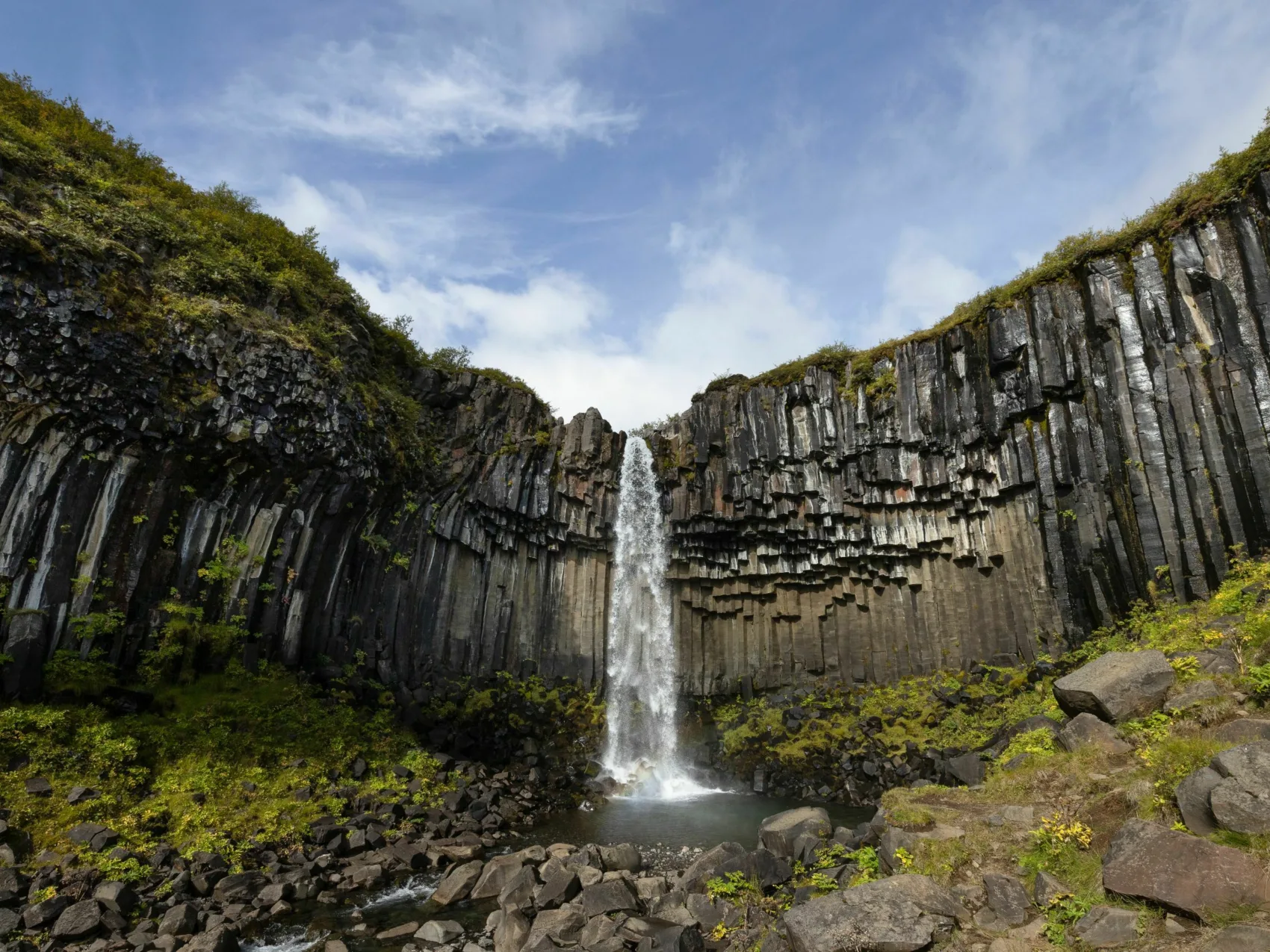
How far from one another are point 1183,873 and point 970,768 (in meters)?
8.65

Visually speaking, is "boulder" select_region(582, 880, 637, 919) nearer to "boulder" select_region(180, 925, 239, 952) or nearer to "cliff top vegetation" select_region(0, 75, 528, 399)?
"boulder" select_region(180, 925, 239, 952)

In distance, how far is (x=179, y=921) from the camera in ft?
30.7

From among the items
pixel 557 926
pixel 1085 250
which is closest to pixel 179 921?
pixel 557 926

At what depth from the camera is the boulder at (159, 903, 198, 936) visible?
927cm

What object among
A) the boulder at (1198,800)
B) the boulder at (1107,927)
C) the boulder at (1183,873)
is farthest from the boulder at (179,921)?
the boulder at (1198,800)

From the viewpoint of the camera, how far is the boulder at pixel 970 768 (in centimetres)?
1251

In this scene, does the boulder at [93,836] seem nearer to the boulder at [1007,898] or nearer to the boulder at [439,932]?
the boulder at [439,932]

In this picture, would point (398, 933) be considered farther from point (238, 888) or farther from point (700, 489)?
point (700, 489)

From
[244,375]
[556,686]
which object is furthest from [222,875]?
[556,686]

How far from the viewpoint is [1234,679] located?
7.93m

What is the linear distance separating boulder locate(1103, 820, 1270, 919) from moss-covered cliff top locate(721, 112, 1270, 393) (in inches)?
687

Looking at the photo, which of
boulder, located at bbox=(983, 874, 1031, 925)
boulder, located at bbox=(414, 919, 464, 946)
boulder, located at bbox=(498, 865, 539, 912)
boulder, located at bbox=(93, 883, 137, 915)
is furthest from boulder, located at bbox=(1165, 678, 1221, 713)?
boulder, located at bbox=(93, 883, 137, 915)

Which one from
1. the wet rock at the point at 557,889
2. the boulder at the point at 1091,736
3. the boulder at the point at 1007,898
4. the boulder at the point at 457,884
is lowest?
the boulder at the point at 457,884

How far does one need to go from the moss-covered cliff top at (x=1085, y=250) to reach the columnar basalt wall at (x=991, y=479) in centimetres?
35
